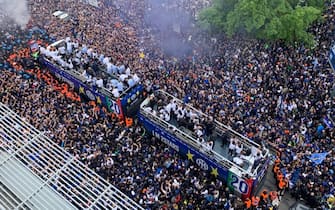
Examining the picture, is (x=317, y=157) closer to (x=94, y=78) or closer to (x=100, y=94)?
(x=100, y=94)

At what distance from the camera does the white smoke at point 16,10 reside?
25469 millimetres

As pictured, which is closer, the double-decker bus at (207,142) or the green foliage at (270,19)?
the double-decker bus at (207,142)

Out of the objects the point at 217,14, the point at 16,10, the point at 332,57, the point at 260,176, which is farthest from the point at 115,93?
the point at 16,10

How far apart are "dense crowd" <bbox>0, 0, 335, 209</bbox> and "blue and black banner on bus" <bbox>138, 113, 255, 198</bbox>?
0.35m

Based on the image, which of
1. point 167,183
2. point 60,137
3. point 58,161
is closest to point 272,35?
point 167,183

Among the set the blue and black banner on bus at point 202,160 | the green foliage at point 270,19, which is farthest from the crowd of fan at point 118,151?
the green foliage at point 270,19

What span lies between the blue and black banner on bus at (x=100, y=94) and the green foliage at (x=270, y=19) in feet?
20.6

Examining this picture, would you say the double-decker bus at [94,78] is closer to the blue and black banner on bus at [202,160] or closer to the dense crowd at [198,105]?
the dense crowd at [198,105]

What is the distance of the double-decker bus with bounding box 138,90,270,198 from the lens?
50.2 feet

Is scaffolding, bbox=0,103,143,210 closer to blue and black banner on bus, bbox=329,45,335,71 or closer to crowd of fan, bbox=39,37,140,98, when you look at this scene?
crowd of fan, bbox=39,37,140,98

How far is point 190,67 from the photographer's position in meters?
21.2

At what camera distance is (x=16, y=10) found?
85.4ft

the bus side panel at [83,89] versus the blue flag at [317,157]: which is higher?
the blue flag at [317,157]

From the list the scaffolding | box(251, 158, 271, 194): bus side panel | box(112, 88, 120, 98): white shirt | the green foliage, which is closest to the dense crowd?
the green foliage
